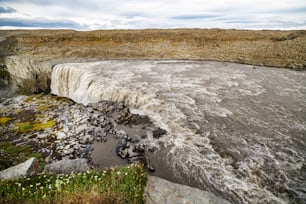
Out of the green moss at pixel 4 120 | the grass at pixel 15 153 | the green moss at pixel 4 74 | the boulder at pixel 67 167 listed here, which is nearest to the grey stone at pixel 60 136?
the grass at pixel 15 153

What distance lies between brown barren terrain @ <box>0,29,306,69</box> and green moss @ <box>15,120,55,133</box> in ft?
55.6

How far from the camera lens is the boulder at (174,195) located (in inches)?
245

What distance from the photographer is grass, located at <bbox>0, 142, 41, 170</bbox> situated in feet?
37.5

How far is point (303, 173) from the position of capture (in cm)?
867

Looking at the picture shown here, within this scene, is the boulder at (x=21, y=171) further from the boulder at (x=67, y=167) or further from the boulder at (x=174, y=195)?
the boulder at (x=174, y=195)

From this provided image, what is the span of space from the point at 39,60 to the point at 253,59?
96.7 ft

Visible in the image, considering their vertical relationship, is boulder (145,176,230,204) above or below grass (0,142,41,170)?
above

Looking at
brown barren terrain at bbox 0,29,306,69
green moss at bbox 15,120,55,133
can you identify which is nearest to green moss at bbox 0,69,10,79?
brown barren terrain at bbox 0,29,306,69

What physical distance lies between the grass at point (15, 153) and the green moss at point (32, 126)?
1926 mm

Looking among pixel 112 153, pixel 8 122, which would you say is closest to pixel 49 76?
pixel 8 122

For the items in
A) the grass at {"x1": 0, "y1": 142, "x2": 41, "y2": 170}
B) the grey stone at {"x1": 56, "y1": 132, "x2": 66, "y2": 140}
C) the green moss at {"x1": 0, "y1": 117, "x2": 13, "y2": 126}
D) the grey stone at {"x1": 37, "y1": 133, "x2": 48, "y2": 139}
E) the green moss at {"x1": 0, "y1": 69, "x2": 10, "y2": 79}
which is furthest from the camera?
the green moss at {"x1": 0, "y1": 69, "x2": 10, "y2": 79}

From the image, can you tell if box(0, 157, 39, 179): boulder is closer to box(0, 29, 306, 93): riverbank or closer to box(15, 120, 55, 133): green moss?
box(15, 120, 55, 133): green moss

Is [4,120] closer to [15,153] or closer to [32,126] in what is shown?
[32,126]

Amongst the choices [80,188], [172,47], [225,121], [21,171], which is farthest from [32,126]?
[172,47]
